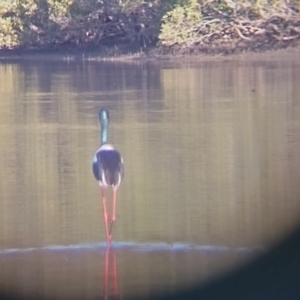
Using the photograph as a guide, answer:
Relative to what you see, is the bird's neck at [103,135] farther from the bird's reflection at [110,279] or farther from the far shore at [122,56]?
the bird's reflection at [110,279]

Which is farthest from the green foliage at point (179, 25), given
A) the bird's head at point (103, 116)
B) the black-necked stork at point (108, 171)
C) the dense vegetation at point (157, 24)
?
the black-necked stork at point (108, 171)

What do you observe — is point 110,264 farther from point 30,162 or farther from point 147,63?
point 147,63

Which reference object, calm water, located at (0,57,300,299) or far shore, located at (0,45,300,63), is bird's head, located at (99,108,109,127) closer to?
calm water, located at (0,57,300,299)

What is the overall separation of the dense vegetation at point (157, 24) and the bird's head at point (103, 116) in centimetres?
33

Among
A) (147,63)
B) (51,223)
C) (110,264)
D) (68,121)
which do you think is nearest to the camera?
(110,264)

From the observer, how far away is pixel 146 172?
11.2ft

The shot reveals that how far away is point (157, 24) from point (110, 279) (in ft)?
4.58

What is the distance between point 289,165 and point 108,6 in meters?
1.05

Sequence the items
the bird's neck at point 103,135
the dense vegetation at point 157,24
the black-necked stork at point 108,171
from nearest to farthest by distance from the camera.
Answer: the black-necked stork at point 108,171
the bird's neck at point 103,135
the dense vegetation at point 157,24

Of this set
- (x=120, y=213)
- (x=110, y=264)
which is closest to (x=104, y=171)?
(x=120, y=213)

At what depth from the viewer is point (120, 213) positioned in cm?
301

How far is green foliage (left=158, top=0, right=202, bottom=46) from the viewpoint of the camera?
11.8 feet

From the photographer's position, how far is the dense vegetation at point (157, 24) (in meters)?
3.60

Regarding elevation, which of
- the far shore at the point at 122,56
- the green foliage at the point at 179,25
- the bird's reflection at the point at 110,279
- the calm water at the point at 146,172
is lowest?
the bird's reflection at the point at 110,279
